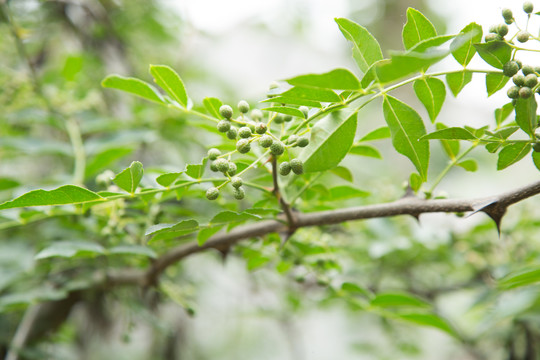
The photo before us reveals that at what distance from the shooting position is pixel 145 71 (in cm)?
193

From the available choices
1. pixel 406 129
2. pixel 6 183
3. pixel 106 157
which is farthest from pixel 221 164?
pixel 6 183

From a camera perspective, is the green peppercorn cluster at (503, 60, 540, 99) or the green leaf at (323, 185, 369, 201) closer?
the green peppercorn cluster at (503, 60, 540, 99)

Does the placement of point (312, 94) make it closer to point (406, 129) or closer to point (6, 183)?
point (406, 129)

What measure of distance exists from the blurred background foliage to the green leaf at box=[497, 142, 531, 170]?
0.97 ft

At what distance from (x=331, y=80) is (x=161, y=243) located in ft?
2.01

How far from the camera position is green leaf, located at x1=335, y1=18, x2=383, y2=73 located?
1.70 feet

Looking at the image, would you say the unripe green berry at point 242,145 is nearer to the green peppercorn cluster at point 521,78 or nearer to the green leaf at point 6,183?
the green peppercorn cluster at point 521,78

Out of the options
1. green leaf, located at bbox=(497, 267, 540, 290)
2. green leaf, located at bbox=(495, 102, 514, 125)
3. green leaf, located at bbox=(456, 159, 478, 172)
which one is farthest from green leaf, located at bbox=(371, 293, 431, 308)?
green leaf, located at bbox=(495, 102, 514, 125)

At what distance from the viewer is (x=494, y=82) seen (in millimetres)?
558

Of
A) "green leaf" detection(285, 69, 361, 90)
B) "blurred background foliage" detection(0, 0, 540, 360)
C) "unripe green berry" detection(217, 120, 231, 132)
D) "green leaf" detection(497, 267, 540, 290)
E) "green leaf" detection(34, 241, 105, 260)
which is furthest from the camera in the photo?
"blurred background foliage" detection(0, 0, 540, 360)

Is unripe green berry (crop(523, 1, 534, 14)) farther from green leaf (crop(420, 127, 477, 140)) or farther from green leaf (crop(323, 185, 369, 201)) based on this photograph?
green leaf (crop(323, 185, 369, 201))

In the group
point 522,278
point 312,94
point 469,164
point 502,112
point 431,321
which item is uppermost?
point 312,94

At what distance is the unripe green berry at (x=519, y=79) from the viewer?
494 millimetres

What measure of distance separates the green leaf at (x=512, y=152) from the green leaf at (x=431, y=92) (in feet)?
0.35
